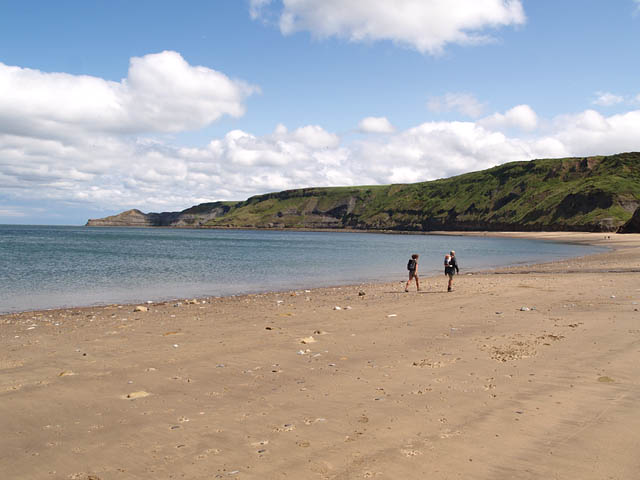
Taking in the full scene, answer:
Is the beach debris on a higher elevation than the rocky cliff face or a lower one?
lower

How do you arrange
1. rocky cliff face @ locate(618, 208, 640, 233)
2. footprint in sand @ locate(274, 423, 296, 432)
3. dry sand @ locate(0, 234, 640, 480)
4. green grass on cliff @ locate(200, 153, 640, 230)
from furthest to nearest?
1. green grass on cliff @ locate(200, 153, 640, 230)
2. rocky cliff face @ locate(618, 208, 640, 233)
3. footprint in sand @ locate(274, 423, 296, 432)
4. dry sand @ locate(0, 234, 640, 480)

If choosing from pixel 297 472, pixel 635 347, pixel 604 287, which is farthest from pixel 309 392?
pixel 604 287

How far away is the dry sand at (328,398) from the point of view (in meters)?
5.21

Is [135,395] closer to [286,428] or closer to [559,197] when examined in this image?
[286,428]

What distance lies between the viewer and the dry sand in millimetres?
5215

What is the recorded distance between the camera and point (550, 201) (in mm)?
154000

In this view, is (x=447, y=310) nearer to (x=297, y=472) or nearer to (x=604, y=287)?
(x=604, y=287)

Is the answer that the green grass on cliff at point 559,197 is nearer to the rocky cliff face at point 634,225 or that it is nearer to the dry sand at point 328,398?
the rocky cliff face at point 634,225

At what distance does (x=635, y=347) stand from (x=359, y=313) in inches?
309

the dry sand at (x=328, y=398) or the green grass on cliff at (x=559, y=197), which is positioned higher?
the green grass on cliff at (x=559, y=197)

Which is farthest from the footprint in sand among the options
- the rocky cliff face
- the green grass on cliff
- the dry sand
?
the green grass on cliff

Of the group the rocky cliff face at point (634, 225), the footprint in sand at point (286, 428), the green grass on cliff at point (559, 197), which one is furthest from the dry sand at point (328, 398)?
the green grass on cliff at point (559, 197)

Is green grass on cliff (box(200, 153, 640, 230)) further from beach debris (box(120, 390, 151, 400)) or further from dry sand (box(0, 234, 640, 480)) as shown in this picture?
beach debris (box(120, 390, 151, 400))

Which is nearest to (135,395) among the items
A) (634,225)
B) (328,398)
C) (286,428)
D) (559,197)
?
(286,428)
